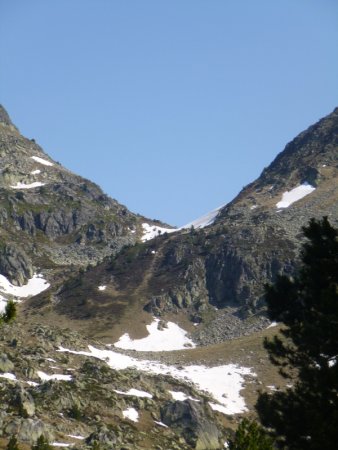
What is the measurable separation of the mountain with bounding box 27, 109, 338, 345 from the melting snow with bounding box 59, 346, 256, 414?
62.3 ft

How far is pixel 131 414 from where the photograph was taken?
77375 mm

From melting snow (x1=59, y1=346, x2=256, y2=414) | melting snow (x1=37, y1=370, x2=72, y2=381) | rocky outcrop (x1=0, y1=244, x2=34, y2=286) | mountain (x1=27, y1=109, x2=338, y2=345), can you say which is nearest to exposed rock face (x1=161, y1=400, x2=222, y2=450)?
melting snow (x1=59, y1=346, x2=256, y2=414)

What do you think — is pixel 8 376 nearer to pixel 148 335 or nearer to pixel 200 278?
pixel 148 335

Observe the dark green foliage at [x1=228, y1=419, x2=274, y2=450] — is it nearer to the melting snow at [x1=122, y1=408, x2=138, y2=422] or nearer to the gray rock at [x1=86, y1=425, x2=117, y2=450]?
the gray rock at [x1=86, y1=425, x2=117, y2=450]

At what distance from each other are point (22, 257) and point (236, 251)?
6213cm

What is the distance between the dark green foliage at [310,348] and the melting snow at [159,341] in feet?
308

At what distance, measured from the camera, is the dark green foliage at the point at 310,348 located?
24.5 meters

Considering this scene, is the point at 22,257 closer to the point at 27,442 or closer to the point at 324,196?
the point at 324,196

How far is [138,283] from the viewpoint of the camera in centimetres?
15988

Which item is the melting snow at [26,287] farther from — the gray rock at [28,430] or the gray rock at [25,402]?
the gray rock at [28,430]

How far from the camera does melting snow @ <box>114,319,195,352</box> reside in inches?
4865

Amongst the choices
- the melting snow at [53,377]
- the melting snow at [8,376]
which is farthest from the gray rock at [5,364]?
the melting snow at [53,377]

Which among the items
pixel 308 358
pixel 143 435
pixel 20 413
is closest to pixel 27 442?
pixel 20 413

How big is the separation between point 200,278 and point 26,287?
48.4 m
